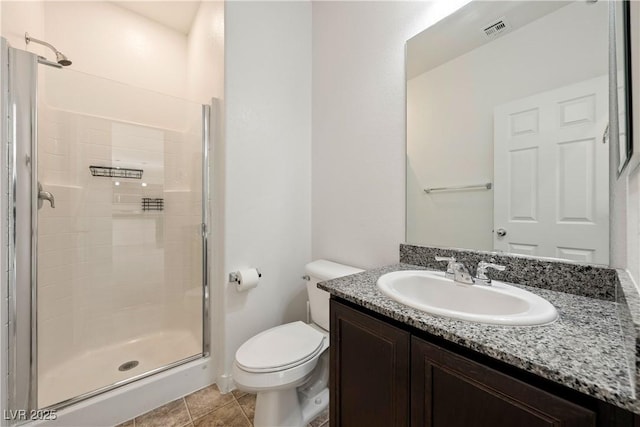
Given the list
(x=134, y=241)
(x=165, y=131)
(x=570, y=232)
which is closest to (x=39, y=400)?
(x=134, y=241)

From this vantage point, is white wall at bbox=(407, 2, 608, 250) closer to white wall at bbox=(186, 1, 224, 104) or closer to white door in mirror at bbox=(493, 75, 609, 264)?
white door in mirror at bbox=(493, 75, 609, 264)

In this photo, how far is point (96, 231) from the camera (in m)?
1.77

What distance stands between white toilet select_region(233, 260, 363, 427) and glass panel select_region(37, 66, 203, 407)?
67 centimetres

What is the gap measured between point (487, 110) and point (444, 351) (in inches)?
39.9

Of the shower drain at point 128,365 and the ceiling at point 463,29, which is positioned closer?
the ceiling at point 463,29

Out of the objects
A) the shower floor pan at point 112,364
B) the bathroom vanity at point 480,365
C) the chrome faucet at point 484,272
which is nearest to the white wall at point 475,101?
the chrome faucet at point 484,272

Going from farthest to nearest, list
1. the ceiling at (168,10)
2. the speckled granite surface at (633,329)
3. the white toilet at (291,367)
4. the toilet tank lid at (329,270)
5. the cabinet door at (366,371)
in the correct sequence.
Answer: the ceiling at (168,10), the toilet tank lid at (329,270), the white toilet at (291,367), the cabinet door at (366,371), the speckled granite surface at (633,329)

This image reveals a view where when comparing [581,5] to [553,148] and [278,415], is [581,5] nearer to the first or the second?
[553,148]

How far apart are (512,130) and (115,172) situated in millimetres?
2395

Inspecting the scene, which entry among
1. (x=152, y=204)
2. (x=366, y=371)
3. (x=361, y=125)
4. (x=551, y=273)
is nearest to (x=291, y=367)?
(x=366, y=371)

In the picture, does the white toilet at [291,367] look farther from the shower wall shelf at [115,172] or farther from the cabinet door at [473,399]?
the shower wall shelf at [115,172]

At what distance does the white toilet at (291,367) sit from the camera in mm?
1105

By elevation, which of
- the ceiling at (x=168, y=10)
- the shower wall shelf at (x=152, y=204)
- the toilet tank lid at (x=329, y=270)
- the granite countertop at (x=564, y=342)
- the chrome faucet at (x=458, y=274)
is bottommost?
the toilet tank lid at (x=329, y=270)

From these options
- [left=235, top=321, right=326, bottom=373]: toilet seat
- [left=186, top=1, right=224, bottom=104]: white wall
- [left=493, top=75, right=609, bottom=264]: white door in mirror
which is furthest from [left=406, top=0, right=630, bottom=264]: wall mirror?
[left=186, top=1, right=224, bottom=104]: white wall
